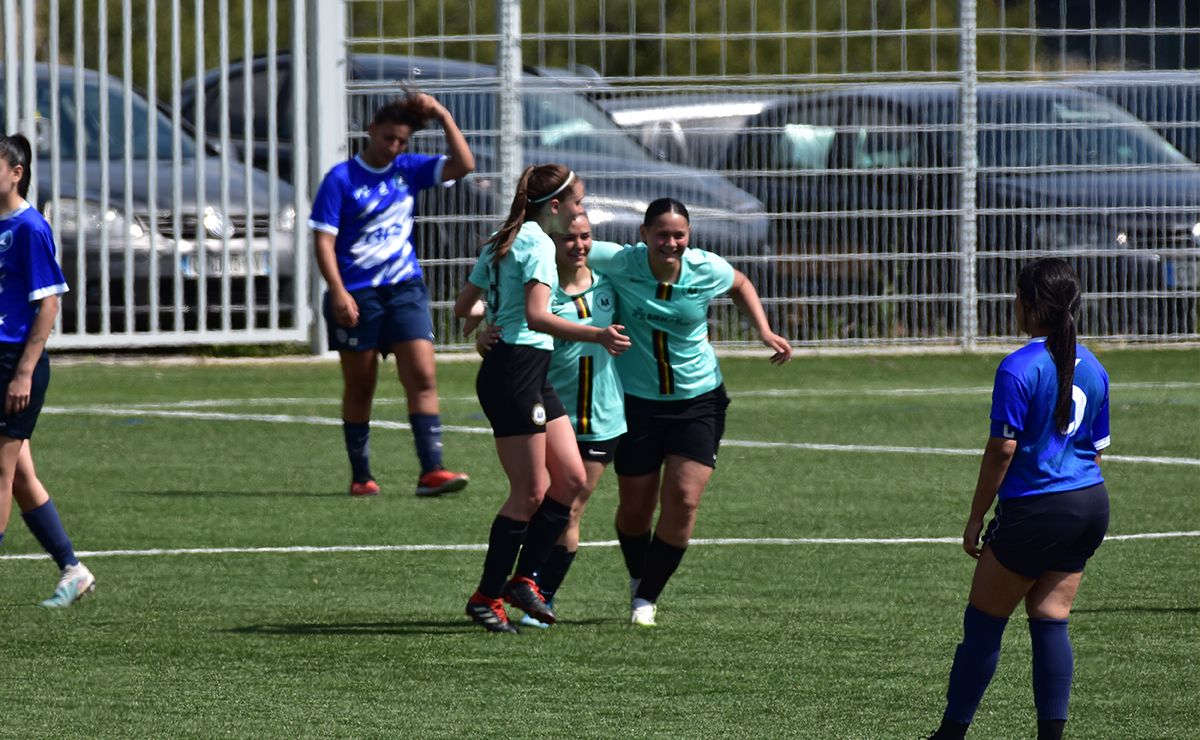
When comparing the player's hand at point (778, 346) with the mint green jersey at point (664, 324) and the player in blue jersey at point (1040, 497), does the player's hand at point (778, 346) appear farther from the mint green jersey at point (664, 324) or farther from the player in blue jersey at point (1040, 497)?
the player in blue jersey at point (1040, 497)

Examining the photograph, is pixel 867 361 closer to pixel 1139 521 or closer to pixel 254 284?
pixel 254 284

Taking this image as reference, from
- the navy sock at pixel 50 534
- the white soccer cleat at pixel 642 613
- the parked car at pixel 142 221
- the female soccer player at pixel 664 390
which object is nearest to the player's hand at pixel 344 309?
the navy sock at pixel 50 534

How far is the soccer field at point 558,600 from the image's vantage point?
5.84 metres

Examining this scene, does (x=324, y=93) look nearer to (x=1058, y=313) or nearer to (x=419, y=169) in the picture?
(x=419, y=169)

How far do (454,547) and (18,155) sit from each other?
8.27 feet

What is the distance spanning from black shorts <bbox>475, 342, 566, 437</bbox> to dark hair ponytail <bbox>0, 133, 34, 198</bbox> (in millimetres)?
1694

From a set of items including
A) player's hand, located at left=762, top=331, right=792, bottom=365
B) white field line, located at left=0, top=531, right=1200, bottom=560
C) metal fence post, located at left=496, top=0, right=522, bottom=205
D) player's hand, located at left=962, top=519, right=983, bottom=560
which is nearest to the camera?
player's hand, located at left=962, top=519, right=983, bottom=560

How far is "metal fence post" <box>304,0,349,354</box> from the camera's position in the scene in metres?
16.8

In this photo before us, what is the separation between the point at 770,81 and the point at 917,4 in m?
1.45

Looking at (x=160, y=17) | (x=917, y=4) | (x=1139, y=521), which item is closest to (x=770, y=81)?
(x=917, y=4)

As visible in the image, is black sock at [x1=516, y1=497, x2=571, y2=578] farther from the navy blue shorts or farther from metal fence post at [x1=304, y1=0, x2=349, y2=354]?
metal fence post at [x1=304, y1=0, x2=349, y2=354]

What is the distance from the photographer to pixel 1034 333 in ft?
17.3

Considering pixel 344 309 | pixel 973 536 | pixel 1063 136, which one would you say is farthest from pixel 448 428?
pixel 973 536

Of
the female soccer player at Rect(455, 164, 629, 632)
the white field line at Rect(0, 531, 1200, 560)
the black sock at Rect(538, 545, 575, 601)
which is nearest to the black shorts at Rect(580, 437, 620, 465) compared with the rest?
the female soccer player at Rect(455, 164, 629, 632)
